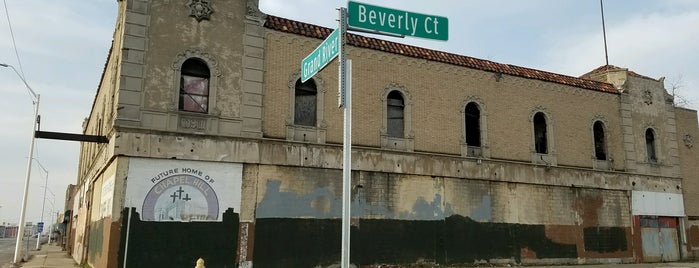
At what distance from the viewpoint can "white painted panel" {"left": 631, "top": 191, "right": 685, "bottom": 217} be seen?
25.3 m

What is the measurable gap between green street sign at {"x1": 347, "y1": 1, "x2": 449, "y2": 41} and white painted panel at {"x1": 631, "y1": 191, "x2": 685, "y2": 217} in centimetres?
2052

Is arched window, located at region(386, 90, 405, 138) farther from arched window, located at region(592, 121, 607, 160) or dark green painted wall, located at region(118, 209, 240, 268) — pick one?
arched window, located at region(592, 121, 607, 160)

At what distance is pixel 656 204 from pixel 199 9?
22.4 metres

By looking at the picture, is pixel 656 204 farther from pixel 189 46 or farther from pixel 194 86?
pixel 189 46

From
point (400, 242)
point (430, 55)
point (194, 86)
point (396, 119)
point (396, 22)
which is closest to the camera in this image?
point (396, 22)

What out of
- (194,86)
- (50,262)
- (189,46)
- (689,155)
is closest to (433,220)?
(194,86)

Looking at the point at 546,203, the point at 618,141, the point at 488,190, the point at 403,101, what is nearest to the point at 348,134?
the point at 403,101

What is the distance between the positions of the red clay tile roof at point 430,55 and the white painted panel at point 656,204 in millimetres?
5151

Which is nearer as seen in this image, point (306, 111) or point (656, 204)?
point (306, 111)

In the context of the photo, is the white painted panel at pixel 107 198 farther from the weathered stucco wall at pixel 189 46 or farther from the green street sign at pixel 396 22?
→ the green street sign at pixel 396 22

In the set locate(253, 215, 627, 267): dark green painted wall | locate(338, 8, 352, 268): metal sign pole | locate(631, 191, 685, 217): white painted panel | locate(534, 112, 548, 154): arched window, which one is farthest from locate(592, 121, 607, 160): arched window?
locate(338, 8, 352, 268): metal sign pole

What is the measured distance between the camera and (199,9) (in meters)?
17.3

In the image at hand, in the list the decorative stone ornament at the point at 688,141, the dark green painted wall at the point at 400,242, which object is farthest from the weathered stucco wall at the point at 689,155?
the dark green painted wall at the point at 400,242

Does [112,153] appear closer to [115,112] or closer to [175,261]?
[115,112]
